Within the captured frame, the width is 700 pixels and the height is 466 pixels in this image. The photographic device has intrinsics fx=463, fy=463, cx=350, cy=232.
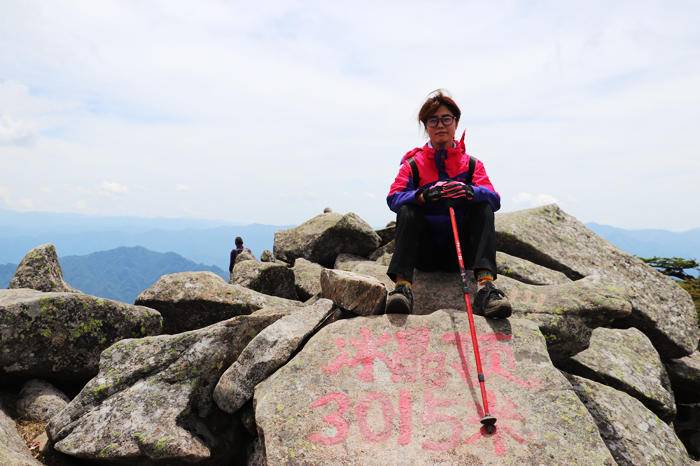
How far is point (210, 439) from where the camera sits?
28.0 feet

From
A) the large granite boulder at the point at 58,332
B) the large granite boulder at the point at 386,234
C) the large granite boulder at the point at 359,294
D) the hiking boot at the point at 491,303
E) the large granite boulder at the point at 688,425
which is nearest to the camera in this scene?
the hiking boot at the point at 491,303

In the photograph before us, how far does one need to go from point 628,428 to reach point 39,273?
15.9 m

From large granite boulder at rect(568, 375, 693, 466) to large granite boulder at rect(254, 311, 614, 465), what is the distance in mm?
2175

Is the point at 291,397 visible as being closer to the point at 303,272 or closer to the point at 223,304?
the point at 223,304

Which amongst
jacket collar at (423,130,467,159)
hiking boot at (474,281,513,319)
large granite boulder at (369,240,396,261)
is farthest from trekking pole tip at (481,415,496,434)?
large granite boulder at (369,240,396,261)

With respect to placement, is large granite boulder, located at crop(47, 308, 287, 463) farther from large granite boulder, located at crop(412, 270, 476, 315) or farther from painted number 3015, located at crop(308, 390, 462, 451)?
large granite boulder, located at crop(412, 270, 476, 315)

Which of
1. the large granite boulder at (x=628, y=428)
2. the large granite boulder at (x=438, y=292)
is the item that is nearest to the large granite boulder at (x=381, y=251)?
the large granite boulder at (x=438, y=292)

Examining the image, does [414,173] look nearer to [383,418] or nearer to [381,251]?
[383,418]

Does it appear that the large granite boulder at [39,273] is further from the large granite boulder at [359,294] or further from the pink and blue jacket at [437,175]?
the pink and blue jacket at [437,175]

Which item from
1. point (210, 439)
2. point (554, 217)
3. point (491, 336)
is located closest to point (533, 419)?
point (491, 336)

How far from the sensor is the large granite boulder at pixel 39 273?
13.7 m

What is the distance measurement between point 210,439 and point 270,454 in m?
2.42

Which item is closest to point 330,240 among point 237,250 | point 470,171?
point 470,171

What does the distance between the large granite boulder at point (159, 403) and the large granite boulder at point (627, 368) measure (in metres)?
7.24
